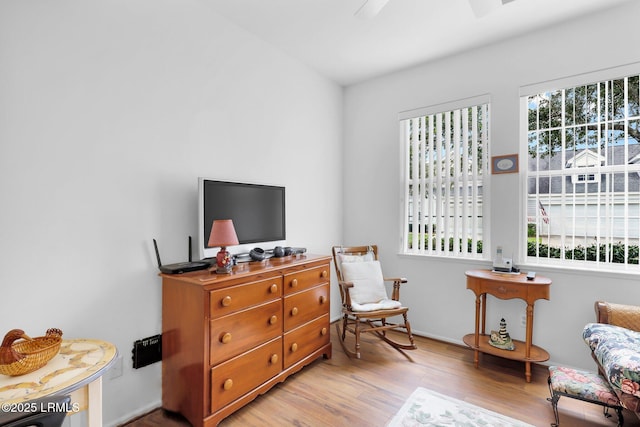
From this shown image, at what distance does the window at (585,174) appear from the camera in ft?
8.26

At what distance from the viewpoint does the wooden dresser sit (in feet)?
6.06

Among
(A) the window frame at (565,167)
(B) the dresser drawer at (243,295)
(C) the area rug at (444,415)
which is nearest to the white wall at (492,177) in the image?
(A) the window frame at (565,167)

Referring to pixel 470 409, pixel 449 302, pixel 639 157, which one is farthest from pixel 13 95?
pixel 639 157

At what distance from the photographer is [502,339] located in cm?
270

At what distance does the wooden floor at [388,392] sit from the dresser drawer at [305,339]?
179 millimetres

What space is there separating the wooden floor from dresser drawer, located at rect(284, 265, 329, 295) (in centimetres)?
72

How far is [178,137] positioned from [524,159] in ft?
9.88

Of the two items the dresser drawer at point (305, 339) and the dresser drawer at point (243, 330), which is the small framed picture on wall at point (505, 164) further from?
the dresser drawer at point (243, 330)

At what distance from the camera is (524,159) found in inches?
115

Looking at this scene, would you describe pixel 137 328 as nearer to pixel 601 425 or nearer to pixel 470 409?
pixel 470 409

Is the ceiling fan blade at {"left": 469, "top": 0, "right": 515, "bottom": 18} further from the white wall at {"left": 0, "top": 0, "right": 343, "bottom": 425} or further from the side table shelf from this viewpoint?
the side table shelf

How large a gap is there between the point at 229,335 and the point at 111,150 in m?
1.36

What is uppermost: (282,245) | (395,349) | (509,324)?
(282,245)

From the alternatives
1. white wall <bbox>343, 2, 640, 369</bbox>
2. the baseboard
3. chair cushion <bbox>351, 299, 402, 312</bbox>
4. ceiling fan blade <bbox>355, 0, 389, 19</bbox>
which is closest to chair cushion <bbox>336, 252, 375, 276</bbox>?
white wall <bbox>343, 2, 640, 369</bbox>
